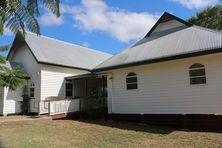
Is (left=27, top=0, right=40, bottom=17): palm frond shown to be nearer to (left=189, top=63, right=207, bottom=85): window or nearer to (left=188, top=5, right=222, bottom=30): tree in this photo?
(left=189, top=63, right=207, bottom=85): window

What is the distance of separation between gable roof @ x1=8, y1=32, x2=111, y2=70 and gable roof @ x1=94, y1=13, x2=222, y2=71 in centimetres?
592

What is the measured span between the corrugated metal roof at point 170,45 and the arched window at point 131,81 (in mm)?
917

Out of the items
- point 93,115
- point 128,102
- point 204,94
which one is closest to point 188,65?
point 204,94

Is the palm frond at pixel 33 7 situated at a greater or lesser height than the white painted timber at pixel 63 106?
greater

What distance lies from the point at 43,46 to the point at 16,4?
19.0 m

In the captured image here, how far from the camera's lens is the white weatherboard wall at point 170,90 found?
415 inches

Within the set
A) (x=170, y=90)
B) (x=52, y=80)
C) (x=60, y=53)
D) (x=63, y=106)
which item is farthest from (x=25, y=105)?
(x=170, y=90)

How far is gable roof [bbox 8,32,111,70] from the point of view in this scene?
1847 centimetres

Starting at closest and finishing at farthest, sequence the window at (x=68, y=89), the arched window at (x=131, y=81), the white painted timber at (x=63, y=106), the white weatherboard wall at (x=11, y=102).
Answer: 1. the arched window at (x=131, y=81)
2. the white painted timber at (x=63, y=106)
3. the white weatherboard wall at (x=11, y=102)
4. the window at (x=68, y=89)

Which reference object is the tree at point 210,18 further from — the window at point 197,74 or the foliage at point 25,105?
the foliage at point 25,105

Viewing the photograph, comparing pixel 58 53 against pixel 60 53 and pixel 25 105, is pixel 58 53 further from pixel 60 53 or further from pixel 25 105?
pixel 25 105

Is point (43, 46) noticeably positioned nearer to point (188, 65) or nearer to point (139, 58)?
point (139, 58)

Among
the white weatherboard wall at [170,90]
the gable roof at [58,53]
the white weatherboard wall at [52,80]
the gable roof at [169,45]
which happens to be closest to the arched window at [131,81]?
the white weatherboard wall at [170,90]

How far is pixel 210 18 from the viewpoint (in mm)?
28078
